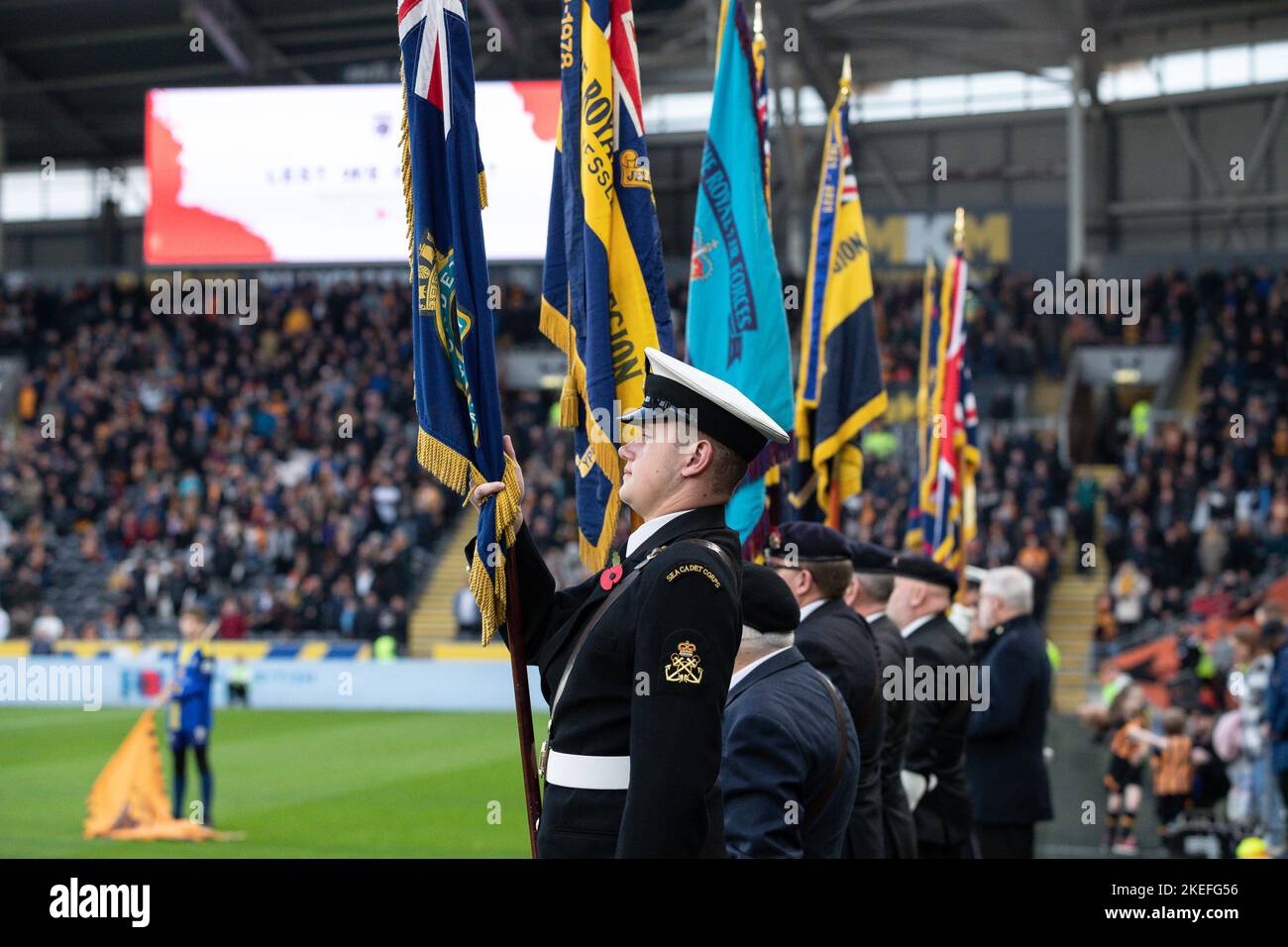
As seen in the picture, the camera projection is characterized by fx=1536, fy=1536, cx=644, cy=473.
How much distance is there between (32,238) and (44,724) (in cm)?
2426

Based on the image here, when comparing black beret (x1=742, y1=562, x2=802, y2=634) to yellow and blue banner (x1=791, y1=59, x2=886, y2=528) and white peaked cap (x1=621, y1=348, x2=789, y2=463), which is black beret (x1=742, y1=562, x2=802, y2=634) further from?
yellow and blue banner (x1=791, y1=59, x2=886, y2=528)

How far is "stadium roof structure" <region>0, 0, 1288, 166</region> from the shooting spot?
98.6 ft

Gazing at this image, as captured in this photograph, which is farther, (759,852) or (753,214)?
(753,214)

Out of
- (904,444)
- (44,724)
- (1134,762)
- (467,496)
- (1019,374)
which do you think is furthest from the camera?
(1019,374)

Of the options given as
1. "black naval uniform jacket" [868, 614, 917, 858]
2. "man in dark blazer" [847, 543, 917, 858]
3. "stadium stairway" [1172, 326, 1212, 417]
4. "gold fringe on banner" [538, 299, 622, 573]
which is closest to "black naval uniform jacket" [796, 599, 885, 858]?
"man in dark blazer" [847, 543, 917, 858]

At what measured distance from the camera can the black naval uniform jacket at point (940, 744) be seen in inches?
269

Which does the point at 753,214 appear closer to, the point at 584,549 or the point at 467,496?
the point at 584,549

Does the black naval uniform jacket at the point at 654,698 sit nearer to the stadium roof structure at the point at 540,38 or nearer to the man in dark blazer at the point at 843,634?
the man in dark blazer at the point at 843,634

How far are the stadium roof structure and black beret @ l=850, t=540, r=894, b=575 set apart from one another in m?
23.8

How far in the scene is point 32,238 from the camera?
40.8 meters

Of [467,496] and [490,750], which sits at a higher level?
[467,496]

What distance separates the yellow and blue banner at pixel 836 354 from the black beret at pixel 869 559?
733 millimetres

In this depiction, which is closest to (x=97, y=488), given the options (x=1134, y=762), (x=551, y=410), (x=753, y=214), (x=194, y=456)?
(x=194, y=456)

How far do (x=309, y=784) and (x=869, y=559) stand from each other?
9463 millimetres
